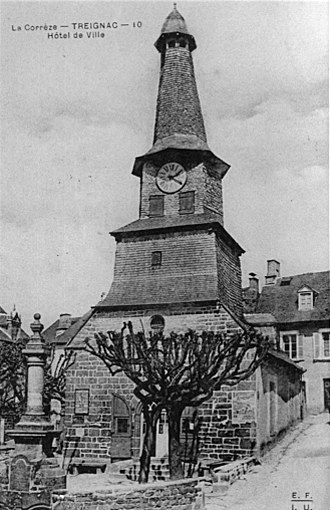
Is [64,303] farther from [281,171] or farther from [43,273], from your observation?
[281,171]

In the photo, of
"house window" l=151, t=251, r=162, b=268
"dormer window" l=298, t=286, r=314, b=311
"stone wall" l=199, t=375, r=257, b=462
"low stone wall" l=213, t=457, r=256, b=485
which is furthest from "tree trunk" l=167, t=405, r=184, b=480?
"dormer window" l=298, t=286, r=314, b=311

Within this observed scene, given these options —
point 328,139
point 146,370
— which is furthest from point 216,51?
point 146,370

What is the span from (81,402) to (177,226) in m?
5.11

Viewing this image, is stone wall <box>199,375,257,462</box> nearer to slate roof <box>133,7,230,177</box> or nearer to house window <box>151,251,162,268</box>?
house window <box>151,251,162,268</box>

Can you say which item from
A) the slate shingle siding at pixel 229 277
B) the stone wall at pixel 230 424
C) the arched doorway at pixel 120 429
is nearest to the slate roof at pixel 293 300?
the slate shingle siding at pixel 229 277

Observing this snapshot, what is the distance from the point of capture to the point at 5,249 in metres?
12.4

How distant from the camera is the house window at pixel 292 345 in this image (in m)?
23.5

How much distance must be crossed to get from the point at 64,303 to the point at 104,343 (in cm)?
145

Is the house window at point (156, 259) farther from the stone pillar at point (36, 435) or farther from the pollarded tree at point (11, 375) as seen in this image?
the stone pillar at point (36, 435)

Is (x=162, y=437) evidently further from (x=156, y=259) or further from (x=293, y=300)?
(x=293, y=300)

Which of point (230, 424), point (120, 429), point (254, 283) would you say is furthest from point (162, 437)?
point (254, 283)

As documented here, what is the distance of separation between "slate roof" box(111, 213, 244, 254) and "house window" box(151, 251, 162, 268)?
0.64 meters

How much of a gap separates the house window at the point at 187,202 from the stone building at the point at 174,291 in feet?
0.09

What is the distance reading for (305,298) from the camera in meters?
24.5
